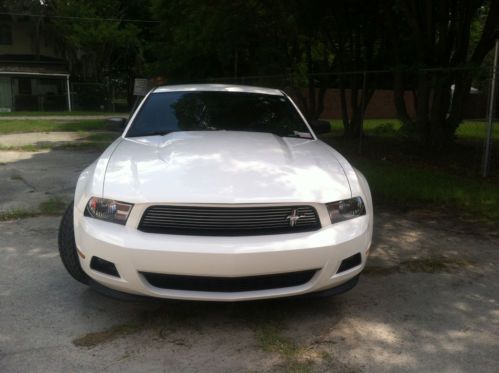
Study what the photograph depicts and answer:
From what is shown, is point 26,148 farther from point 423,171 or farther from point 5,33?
point 5,33

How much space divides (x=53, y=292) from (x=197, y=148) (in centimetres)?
153

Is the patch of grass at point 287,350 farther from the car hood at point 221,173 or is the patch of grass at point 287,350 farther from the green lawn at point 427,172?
the green lawn at point 427,172

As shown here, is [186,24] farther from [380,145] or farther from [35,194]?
[35,194]

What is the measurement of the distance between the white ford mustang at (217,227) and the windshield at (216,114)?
1.10 m

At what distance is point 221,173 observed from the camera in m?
3.47

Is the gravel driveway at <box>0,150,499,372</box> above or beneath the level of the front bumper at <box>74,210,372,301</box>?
beneath

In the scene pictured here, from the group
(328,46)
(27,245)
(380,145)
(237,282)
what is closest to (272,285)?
(237,282)

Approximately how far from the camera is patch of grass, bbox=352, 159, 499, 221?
683 cm

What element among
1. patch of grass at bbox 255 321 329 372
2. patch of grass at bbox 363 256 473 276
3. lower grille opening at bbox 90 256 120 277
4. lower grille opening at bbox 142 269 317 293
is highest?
lower grille opening at bbox 90 256 120 277

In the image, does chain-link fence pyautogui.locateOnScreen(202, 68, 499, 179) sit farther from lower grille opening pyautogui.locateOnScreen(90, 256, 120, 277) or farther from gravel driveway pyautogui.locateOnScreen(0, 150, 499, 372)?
lower grille opening pyautogui.locateOnScreen(90, 256, 120, 277)

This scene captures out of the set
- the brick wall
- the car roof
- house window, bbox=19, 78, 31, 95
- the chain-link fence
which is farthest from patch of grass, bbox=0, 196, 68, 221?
house window, bbox=19, 78, 31, 95

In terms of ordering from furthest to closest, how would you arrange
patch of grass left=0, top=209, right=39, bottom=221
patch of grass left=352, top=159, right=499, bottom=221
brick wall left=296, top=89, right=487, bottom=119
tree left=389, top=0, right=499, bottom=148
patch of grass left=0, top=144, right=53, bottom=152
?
brick wall left=296, top=89, right=487, bottom=119 → patch of grass left=0, top=144, right=53, bottom=152 → tree left=389, top=0, right=499, bottom=148 → patch of grass left=352, top=159, right=499, bottom=221 → patch of grass left=0, top=209, right=39, bottom=221

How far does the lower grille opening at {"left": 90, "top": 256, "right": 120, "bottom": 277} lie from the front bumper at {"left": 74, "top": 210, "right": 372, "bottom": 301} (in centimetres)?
2

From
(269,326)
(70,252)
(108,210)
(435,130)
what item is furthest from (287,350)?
(435,130)
